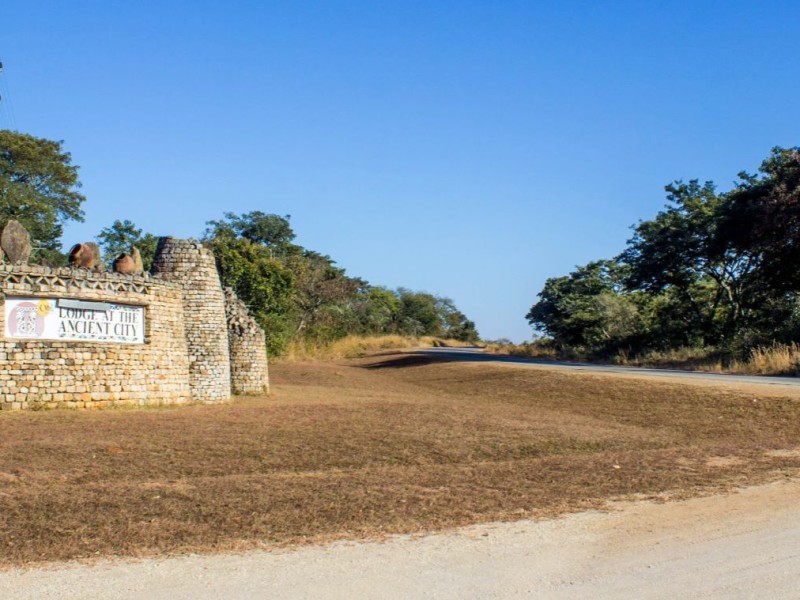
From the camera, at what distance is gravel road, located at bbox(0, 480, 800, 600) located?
5.52m

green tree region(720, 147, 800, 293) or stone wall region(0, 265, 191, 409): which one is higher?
green tree region(720, 147, 800, 293)

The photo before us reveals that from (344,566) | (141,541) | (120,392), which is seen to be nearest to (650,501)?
(344,566)

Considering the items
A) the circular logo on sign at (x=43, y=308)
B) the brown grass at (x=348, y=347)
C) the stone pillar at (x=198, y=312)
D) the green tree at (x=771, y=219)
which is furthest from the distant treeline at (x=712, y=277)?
the circular logo on sign at (x=43, y=308)

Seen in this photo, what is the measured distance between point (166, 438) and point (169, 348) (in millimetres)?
5307

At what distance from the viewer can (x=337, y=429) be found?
1420 cm

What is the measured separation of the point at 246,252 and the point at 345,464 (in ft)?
79.7

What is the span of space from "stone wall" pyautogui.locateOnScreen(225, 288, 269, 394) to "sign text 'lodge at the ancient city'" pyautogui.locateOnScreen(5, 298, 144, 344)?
4338mm

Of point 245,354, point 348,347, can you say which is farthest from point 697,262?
point 348,347

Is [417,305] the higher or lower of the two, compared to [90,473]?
higher

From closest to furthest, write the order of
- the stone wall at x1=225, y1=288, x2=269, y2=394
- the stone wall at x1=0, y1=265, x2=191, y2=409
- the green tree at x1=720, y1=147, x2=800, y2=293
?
the stone wall at x1=0, y1=265, x2=191, y2=409
the stone wall at x1=225, y1=288, x2=269, y2=394
the green tree at x1=720, y1=147, x2=800, y2=293

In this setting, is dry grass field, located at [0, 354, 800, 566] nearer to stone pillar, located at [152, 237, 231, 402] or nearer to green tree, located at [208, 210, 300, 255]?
stone pillar, located at [152, 237, 231, 402]

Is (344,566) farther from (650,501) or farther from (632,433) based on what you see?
(632,433)

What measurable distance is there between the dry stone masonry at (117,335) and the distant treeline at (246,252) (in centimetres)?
864

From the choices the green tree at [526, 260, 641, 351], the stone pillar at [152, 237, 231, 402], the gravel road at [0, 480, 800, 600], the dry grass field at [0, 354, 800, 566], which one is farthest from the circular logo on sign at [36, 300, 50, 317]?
the green tree at [526, 260, 641, 351]
